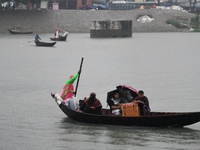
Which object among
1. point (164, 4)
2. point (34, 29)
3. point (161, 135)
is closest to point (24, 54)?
point (34, 29)

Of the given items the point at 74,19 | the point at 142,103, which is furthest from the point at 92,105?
the point at 74,19

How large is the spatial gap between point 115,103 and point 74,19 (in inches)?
3835

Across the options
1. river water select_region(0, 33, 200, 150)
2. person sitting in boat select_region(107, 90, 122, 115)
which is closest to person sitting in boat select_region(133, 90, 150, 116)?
river water select_region(0, 33, 200, 150)

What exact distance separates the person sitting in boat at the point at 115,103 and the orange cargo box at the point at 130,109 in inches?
14.4

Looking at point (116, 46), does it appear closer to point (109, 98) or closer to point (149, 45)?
point (149, 45)

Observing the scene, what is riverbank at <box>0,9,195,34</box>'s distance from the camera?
123250 mm

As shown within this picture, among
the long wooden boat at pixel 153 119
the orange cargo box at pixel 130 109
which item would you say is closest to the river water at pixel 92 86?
the long wooden boat at pixel 153 119

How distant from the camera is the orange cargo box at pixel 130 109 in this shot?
3033 cm

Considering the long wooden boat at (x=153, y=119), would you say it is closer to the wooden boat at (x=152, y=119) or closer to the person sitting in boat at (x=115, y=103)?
the wooden boat at (x=152, y=119)

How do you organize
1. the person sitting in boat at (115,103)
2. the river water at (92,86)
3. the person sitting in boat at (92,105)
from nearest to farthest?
the river water at (92,86), the person sitting in boat at (115,103), the person sitting in boat at (92,105)

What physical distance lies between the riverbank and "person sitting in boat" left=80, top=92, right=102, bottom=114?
Answer: 92003 mm

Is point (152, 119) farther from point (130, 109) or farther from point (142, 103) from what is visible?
point (130, 109)

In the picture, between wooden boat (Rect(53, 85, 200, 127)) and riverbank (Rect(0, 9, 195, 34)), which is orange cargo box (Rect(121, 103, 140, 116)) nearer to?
wooden boat (Rect(53, 85, 200, 127))

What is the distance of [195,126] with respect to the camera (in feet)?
105
